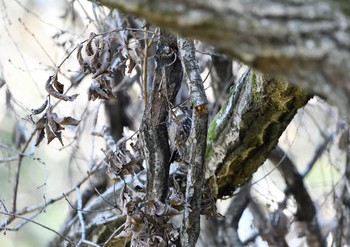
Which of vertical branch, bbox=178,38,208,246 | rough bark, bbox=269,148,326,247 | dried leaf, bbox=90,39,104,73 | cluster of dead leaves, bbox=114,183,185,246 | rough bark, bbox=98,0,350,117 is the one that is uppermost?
rough bark, bbox=269,148,326,247

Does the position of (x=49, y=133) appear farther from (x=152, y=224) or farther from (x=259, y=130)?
(x=259, y=130)

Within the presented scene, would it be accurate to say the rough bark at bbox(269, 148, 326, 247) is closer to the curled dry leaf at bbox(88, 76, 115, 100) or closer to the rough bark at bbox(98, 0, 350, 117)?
the curled dry leaf at bbox(88, 76, 115, 100)

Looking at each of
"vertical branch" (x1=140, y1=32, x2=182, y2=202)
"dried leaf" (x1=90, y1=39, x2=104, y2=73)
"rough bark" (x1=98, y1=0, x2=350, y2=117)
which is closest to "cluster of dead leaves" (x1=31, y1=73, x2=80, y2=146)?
"dried leaf" (x1=90, y1=39, x2=104, y2=73)

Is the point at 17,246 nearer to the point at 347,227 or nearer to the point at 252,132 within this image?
the point at 347,227

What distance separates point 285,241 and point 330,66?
2236 millimetres

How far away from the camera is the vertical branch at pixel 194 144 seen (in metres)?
1.60

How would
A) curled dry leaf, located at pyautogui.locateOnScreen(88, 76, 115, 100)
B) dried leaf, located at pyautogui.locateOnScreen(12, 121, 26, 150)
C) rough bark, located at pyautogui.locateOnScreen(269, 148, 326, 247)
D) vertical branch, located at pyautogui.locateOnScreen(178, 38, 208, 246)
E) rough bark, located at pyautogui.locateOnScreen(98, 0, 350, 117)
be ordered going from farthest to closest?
1. rough bark, located at pyautogui.locateOnScreen(269, 148, 326, 247)
2. dried leaf, located at pyautogui.locateOnScreen(12, 121, 26, 150)
3. curled dry leaf, located at pyautogui.locateOnScreen(88, 76, 115, 100)
4. vertical branch, located at pyautogui.locateOnScreen(178, 38, 208, 246)
5. rough bark, located at pyautogui.locateOnScreen(98, 0, 350, 117)

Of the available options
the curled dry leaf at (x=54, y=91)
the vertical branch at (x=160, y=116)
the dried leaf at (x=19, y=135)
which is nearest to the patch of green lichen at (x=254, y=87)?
the vertical branch at (x=160, y=116)

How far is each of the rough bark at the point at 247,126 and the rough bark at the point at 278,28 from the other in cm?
96

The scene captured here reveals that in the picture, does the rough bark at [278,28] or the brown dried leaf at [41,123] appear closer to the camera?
the rough bark at [278,28]

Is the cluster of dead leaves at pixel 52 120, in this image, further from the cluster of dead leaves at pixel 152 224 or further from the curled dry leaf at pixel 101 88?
the cluster of dead leaves at pixel 152 224

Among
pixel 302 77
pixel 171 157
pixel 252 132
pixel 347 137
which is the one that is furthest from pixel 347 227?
pixel 302 77

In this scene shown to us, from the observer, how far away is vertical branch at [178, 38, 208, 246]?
1.60m

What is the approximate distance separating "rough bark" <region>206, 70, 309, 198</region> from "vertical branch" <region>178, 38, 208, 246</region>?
0.22 metres
